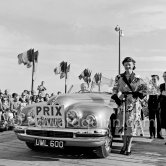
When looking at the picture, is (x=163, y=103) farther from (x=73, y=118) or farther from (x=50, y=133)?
(x=50, y=133)

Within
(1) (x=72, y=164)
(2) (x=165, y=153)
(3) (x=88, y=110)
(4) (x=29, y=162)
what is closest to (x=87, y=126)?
(3) (x=88, y=110)

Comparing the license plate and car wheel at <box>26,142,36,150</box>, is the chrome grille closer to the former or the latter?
the license plate

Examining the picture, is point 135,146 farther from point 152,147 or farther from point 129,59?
point 129,59

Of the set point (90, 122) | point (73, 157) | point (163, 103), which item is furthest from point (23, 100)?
point (90, 122)

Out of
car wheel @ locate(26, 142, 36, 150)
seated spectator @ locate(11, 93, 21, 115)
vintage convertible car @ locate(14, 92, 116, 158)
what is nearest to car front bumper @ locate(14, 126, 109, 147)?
vintage convertible car @ locate(14, 92, 116, 158)

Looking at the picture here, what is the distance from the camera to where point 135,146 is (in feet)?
22.2

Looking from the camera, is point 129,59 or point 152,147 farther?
point 152,147

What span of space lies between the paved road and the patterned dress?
494 millimetres

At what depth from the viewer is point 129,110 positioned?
18.6ft

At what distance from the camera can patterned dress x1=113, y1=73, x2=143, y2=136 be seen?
5645mm

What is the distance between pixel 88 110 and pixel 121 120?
2.81 feet

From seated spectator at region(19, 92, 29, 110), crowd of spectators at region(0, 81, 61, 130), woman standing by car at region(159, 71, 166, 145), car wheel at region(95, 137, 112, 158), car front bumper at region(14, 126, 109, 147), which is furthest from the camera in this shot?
seated spectator at region(19, 92, 29, 110)

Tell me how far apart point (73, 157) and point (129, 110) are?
1.29 metres

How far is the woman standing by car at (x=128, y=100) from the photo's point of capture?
18.5 ft
